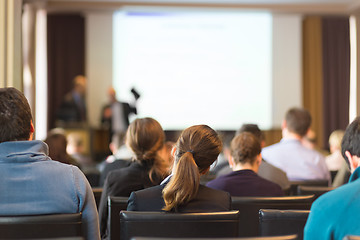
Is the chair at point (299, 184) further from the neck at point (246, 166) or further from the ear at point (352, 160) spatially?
the ear at point (352, 160)

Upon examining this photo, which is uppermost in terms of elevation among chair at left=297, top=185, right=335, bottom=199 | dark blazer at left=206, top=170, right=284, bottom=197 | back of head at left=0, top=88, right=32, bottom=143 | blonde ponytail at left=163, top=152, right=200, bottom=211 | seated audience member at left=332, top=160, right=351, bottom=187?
back of head at left=0, top=88, right=32, bottom=143

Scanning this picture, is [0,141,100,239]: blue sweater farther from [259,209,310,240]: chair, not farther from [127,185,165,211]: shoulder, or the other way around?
[259,209,310,240]: chair

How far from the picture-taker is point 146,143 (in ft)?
9.21

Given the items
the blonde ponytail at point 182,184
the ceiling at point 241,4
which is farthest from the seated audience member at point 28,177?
the ceiling at point 241,4

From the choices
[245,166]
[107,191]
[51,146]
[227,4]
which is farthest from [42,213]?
[227,4]

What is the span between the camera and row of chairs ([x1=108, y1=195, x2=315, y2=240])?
7.12ft

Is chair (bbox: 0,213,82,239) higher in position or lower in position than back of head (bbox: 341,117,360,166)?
lower

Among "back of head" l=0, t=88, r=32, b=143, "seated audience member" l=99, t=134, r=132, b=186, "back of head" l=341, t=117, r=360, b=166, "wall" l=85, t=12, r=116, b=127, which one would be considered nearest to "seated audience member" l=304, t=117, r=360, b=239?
"back of head" l=341, t=117, r=360, b=166

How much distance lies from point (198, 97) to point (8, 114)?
852cm

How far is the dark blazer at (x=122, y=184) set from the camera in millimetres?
2676

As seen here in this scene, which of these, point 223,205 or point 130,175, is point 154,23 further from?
point 223,205

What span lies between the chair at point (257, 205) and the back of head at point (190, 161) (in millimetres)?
298

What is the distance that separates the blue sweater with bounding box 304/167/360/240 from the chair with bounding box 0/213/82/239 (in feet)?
2.52

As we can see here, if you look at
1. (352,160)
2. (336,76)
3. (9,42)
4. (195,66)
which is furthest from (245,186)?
(336,76)
